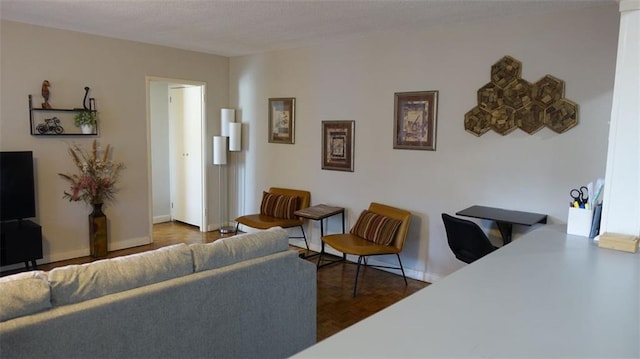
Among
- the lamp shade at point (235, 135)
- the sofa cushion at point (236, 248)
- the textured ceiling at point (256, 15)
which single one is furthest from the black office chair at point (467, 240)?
the lamp shade at point (235, 135)

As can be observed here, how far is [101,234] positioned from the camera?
4.67 metres

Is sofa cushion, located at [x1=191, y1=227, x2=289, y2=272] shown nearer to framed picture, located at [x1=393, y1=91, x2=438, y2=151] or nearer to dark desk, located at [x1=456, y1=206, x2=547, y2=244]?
dark desk, located at [x1=456, y1=206, x2=547, y2=244]

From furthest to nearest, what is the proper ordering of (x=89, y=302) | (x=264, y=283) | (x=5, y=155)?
(x=5, y=155)
(x=264, y=283)
(x=89, y=302)

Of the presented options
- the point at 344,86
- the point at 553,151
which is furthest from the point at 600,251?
the point at 344,86

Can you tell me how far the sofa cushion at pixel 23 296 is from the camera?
5.18 ft

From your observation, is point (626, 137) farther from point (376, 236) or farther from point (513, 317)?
point (376, 236)

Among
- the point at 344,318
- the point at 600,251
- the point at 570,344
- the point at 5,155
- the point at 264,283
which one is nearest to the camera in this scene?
the point at 570,344

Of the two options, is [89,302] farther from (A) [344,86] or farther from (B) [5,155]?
(A) [344,86]

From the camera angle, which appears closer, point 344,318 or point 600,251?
point 600,251

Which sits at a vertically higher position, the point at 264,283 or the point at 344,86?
the point at 344,86

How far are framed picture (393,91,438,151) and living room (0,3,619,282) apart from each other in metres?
0.07

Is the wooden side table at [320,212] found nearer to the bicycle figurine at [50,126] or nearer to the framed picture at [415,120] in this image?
the framed picture at [415,120]

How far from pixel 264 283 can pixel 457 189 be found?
2.23 metres

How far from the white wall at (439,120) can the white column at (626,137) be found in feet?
3.63
